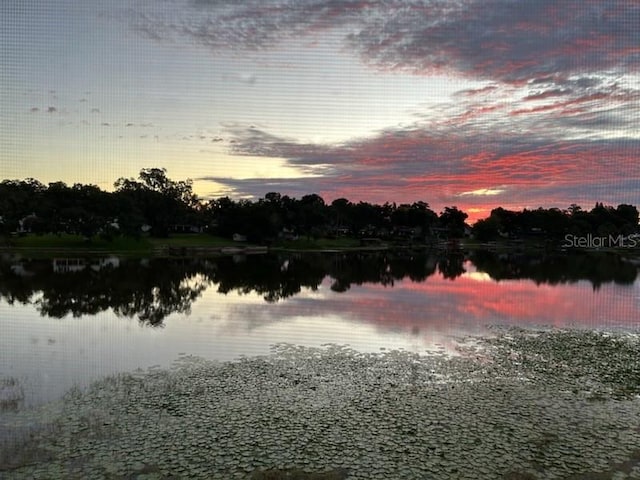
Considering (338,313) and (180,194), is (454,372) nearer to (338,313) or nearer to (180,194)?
(338,313)

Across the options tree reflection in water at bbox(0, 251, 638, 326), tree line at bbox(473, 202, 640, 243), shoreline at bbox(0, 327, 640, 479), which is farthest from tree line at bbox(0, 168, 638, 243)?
shoreline at bbox(0, 327, 640, 479)

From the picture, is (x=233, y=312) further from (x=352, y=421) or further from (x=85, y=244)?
(x=85, y=244)

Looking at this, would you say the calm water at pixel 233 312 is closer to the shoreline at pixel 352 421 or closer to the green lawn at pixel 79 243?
the shoreline at pixel 352 421

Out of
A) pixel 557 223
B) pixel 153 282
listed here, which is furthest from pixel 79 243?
pixel 557 223

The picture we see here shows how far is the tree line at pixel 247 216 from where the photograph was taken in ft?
149

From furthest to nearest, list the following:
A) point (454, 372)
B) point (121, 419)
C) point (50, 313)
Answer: point (50, 313) → point (454, 372) → point (121, 419)

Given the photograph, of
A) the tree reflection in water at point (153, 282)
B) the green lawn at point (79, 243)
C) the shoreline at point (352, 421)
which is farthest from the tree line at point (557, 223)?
the shoreline at point (352, 421)

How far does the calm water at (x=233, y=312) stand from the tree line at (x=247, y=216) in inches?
638

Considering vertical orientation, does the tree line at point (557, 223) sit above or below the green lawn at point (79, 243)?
above

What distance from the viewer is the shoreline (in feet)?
17.6

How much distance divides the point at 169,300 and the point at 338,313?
7184 mm

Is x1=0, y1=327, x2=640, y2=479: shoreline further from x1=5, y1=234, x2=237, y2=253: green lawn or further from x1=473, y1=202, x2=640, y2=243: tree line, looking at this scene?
x1=473, y1=202, x2=640, y2=243: tree line

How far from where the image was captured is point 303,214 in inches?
2808

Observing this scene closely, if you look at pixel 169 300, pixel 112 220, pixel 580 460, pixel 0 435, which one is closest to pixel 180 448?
pixel 0 435
